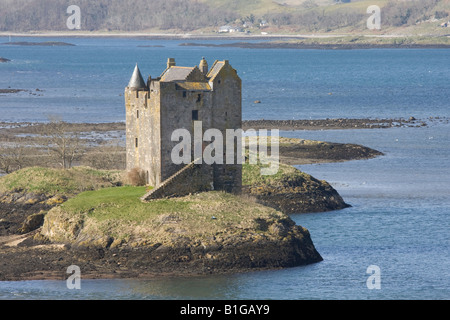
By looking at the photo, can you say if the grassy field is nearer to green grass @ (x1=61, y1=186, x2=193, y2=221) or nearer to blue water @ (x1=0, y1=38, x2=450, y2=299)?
green grass @ (x1=61, y1=186, x2=193, y2=221)

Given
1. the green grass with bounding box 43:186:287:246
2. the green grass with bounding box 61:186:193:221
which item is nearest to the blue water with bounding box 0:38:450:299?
the green grass with bounding box 43:186:287:246

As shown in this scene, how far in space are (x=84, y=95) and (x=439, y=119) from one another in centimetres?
6322

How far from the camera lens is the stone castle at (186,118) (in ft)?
174

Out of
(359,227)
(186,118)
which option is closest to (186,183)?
(186,118)

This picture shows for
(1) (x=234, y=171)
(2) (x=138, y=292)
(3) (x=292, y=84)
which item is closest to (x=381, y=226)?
(1) (x=234, y=171)

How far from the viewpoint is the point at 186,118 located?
53844mm

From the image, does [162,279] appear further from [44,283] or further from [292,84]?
[292,84]

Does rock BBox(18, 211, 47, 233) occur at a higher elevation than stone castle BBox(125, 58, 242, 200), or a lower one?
lower

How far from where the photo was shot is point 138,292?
44.4m

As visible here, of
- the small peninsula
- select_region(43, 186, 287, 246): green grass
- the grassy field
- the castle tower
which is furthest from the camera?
the castle tower

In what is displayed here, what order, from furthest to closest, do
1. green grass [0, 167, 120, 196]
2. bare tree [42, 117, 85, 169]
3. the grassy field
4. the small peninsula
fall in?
bare tree [42, 117, 85, 169] < green grass [0, 167, 120, 196] < the grassy field < the small peninsula

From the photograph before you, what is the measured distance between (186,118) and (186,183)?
3.64 metres

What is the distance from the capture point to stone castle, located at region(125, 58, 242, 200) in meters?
53.2
